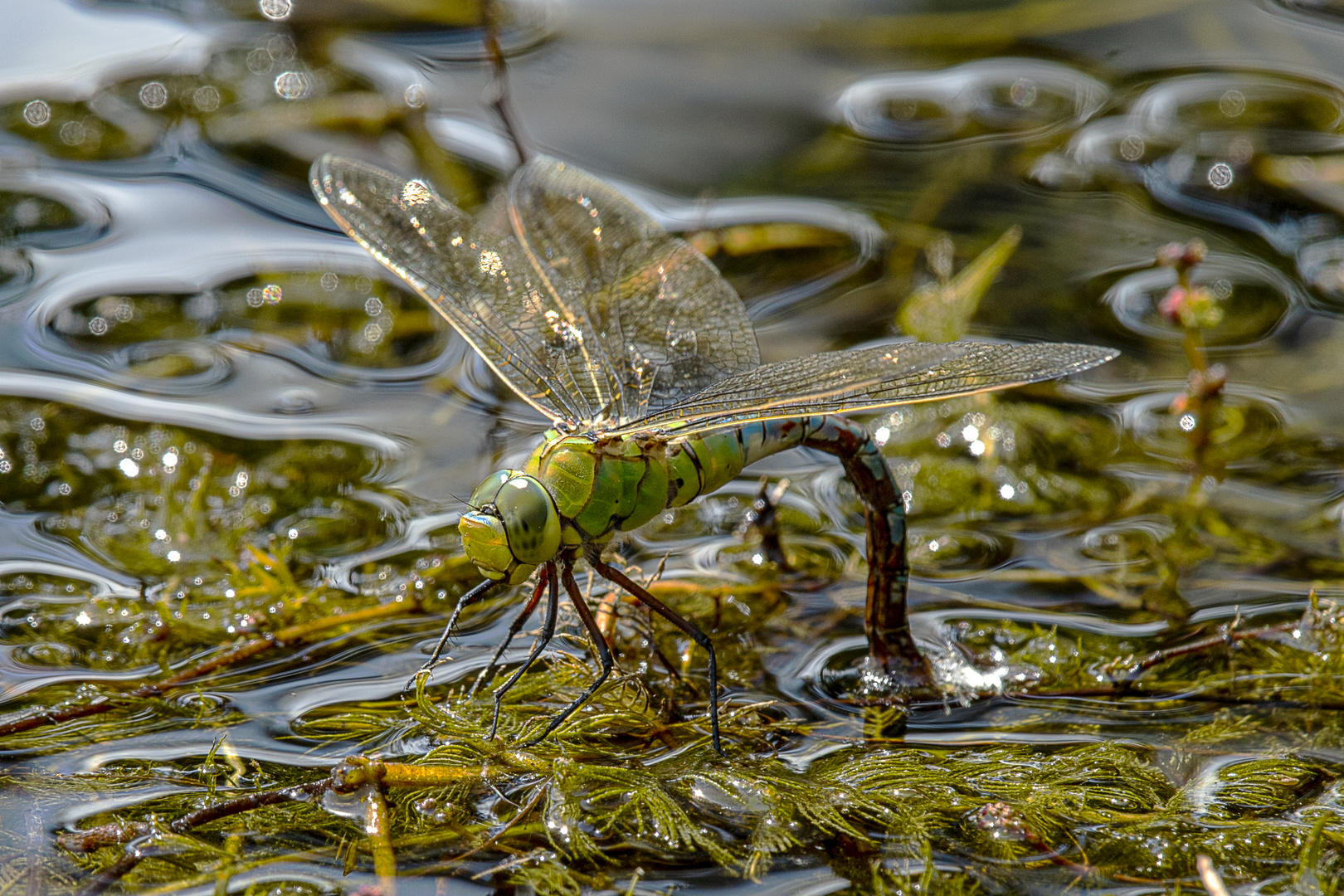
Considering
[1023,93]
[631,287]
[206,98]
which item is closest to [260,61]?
[206,98]

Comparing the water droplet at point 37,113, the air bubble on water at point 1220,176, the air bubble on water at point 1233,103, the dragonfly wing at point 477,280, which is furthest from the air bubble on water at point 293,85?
the air bubble on water at point 1233,103

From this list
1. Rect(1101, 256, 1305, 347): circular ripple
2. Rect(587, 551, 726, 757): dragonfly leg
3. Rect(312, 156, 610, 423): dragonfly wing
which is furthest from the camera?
Rect(1101, 256, 1305, 347): circular ripple

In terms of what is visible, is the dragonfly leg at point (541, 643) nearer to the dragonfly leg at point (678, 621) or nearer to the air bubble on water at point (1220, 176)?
the dragonfly leg at point (678, 621)

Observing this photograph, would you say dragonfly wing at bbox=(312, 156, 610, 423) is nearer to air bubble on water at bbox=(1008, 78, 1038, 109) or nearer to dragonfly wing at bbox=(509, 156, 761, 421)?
dragonfly wing at bbox=(509, 156, 761, 421)

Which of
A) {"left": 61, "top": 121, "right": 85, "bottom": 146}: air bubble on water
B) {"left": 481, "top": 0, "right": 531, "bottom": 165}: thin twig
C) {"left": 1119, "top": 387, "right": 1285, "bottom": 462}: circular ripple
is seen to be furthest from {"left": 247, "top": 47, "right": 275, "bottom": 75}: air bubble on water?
{"left": 1119, "top": 387, "right": 1285, "bottom": 462}: circular ripple

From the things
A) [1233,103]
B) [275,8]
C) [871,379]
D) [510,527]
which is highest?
[275,8]

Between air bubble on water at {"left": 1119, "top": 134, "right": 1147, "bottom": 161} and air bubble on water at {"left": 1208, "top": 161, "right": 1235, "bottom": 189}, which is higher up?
air bubble on water at {"left": 1119, "top": 134, "right": 1147, "bottom": 161}

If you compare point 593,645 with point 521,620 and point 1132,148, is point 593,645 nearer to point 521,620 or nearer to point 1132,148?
point 521,620
